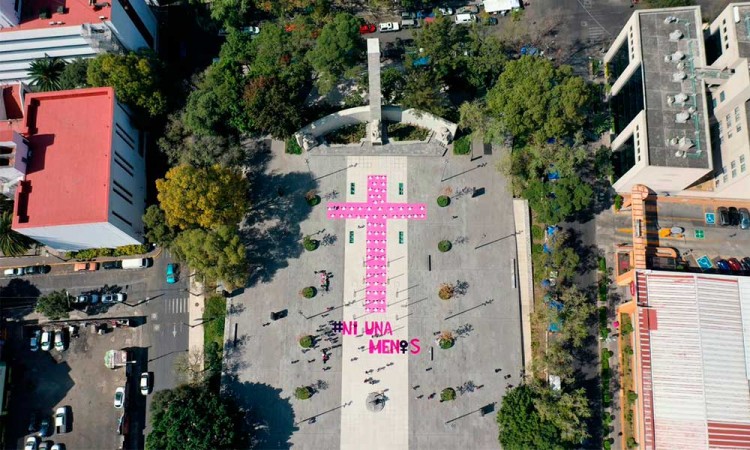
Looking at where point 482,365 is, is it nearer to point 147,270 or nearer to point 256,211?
point 256,211

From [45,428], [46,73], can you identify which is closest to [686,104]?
[46,73]

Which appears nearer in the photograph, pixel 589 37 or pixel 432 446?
pixel 432 446

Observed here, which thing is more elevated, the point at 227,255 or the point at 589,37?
the point at 589,37

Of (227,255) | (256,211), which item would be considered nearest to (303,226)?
(256,211)

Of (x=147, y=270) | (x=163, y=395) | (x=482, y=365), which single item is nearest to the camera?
(x=163, y=395)

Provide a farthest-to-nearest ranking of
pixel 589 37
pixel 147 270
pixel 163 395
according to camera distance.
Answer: pixel 589 37, pixel 147 270, pixel 163 395

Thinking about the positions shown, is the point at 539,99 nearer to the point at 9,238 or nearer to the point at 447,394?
the point at 447,394
